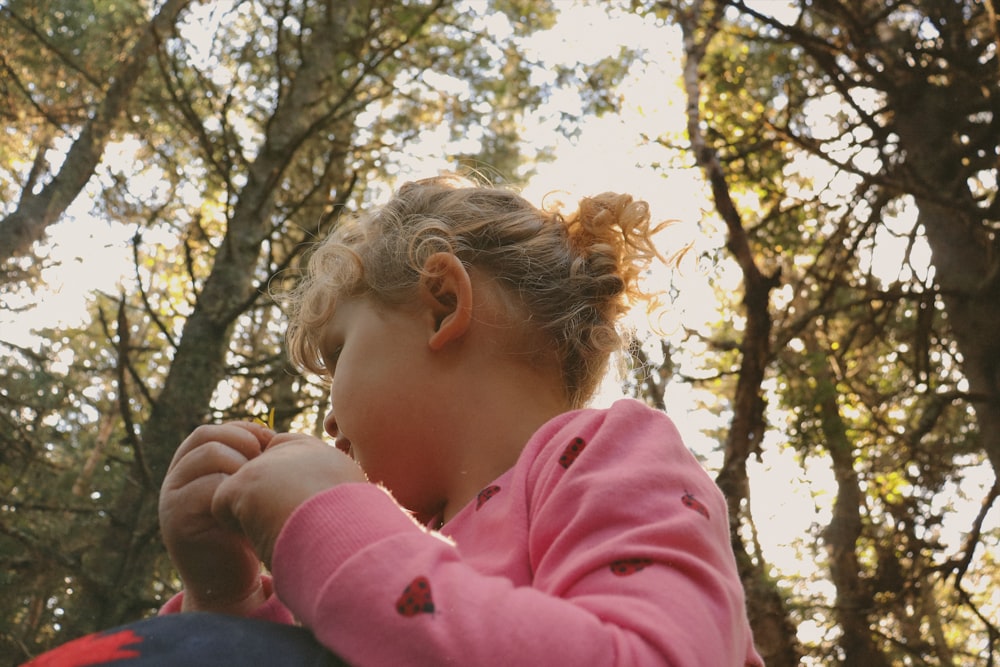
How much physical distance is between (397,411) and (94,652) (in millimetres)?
731

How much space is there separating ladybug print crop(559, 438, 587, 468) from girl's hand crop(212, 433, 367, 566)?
0.95ft

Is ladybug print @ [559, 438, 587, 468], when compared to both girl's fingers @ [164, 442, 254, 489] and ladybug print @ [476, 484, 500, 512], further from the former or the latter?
girl's fingers @ [164, 442, 254, 489]

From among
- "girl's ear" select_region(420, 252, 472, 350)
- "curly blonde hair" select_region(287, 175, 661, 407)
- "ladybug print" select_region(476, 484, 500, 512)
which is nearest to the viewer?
"ladybug print" select_region(476, 484, 500, 512)

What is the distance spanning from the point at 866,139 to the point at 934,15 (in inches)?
28.7

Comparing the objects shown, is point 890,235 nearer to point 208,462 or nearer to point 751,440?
point 751,440

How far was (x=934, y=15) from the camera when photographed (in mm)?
4738

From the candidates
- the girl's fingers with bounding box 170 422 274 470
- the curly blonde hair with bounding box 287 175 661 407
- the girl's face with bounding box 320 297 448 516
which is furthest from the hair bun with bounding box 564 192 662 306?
the girl's fingers with bounding box 170 422 274 470

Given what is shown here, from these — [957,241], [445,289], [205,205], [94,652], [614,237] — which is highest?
[205,205]

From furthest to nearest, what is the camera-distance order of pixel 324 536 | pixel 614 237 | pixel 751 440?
A: pixel 751 440 < pixel 614 237 < pixel 324 536

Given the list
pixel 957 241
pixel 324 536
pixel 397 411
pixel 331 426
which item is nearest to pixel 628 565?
pixel 324 536

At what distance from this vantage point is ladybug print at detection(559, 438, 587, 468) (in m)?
1.23

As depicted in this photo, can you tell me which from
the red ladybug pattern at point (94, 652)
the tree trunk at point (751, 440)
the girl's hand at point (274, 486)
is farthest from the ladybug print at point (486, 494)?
the tree trunk at point (751, 440)

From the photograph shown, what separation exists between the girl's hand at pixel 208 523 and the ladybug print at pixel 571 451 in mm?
465

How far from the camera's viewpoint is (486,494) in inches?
55.0
